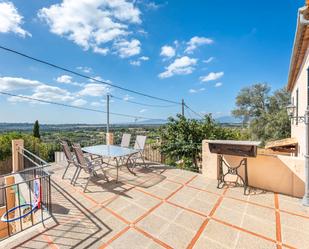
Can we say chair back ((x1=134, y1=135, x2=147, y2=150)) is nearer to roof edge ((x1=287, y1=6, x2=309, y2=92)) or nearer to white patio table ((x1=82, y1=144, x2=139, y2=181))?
white patio table ((x1=82, y1=144, x2=139, y2=181))

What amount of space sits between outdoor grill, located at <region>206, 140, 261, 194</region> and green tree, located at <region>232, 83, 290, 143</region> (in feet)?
38.0

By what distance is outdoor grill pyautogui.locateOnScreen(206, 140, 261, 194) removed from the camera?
332 centimetres

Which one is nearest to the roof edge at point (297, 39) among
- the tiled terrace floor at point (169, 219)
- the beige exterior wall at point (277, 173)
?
the beige exterior wall at point (277, 173)

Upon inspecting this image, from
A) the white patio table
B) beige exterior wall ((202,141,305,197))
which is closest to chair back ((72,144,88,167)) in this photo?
the white patio table

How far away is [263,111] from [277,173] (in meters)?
18.9

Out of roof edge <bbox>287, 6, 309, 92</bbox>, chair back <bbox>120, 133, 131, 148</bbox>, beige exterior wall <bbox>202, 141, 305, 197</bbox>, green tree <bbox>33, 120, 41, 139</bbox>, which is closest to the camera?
roof edge <bbox>287, 6, 309, 92</bbox>

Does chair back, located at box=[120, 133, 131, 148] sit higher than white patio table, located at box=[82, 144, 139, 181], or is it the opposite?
chair back, located at box=[120, 133, 131, 148]

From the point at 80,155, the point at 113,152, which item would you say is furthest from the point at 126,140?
the point at 80,155

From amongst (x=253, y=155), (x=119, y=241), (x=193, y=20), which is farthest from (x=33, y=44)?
(x=253, y=155)

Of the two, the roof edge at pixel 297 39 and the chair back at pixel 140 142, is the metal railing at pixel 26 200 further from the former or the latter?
the roof edge at pixel 297 39

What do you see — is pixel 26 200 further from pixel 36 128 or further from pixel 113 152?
pixel 36 128

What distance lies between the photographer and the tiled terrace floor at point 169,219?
2.11 meters

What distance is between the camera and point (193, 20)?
839 centimetres

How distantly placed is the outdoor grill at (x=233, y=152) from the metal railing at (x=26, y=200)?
10.6ft
